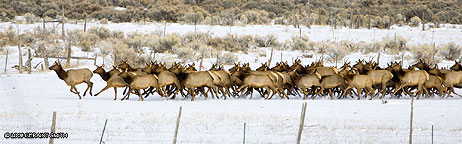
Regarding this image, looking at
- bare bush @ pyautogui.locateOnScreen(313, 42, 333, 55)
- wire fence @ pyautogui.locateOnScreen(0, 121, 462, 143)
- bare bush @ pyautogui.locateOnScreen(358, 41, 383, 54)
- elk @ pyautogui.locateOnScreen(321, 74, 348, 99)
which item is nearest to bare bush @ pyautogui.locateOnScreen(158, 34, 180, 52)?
bare bush @ pyautogui.locateOnScreen(313, 42, 333, 55)

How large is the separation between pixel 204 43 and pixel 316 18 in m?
15.6

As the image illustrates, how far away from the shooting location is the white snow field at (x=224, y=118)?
9852mm

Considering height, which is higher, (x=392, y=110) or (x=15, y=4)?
(x=15, y=4)

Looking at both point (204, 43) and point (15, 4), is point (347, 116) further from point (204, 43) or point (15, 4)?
point (15, 4)

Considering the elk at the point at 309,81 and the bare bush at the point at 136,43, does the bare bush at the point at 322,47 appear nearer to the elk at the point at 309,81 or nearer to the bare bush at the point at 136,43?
the bare bush at the point at 136,43

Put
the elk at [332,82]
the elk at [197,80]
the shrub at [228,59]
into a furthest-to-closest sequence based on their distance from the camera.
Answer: the shrub at [228,59], the elk at [332,82], the elk at [197,80]

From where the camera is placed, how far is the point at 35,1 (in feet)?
187

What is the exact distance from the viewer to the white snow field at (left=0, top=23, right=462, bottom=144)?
32.3 ft

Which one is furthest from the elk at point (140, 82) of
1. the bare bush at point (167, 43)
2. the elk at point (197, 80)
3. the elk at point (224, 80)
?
the bare bush at point (167, 43)

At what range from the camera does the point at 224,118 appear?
11.7 metres

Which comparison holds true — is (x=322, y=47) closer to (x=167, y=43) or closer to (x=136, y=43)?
(x=167, y=43)

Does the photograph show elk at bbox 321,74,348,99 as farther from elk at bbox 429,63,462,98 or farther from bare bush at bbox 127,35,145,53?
bare bush at bbox 127,35,145,53

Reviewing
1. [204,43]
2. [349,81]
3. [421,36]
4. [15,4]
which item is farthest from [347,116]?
[15,4]

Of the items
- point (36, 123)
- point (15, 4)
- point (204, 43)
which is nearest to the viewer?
point (36, 123)
